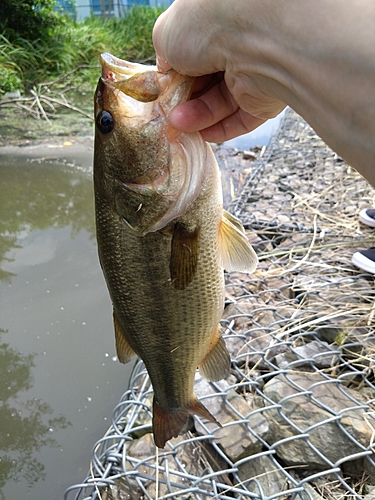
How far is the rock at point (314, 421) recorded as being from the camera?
1917 millimetres

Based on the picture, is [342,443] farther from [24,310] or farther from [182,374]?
[24,310]

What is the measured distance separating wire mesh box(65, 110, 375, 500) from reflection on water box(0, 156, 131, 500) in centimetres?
22

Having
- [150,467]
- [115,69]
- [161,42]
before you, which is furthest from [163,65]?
[150,467]

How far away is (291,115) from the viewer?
31.4 ft

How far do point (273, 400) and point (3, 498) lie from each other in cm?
158

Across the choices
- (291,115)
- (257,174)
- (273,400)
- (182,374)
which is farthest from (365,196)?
(291,115)

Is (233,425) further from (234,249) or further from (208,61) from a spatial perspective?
(208,61)

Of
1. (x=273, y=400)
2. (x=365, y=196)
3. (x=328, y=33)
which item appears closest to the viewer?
(x=328, y=33)

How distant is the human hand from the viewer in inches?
44.0

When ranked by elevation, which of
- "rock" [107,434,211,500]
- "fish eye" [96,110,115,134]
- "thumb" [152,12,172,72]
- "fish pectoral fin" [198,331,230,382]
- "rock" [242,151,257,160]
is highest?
"thumb" [152,12,172,72]

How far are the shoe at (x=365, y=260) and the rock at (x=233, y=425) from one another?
1.36 metres

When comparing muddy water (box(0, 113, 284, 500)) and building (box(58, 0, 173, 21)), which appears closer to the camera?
muddy water (box(0, 113, 284, 500))

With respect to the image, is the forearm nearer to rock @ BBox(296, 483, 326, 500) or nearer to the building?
rock @ BBox(296, 483, 326, 500)

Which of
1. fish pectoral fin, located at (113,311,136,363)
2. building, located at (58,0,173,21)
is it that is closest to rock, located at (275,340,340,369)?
fish pectoral fin, located at (113,311,136,363)
